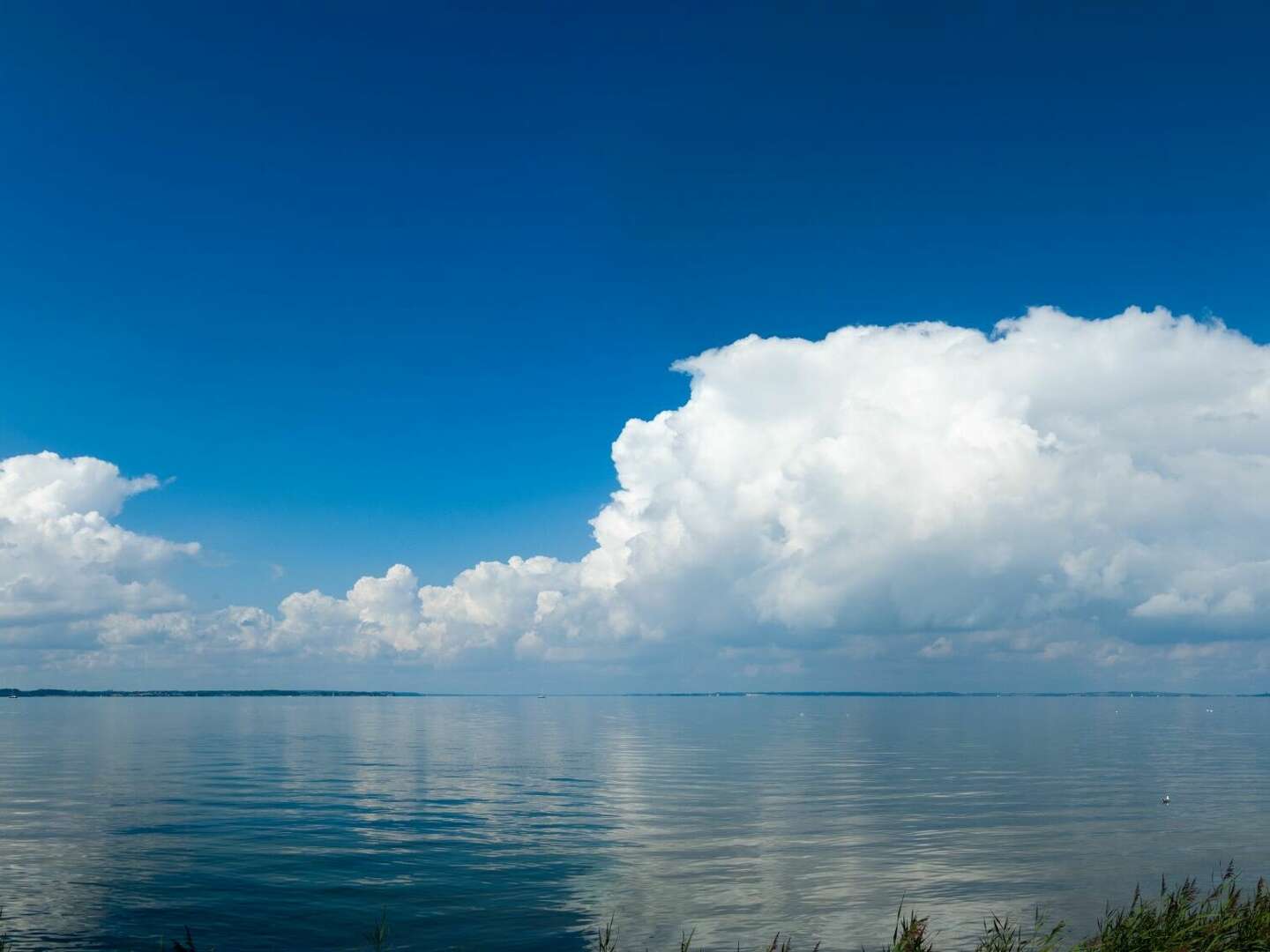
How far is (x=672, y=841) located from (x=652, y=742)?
110997mm

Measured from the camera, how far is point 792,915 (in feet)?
141

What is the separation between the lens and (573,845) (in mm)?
59938

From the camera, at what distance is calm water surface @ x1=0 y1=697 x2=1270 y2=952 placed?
4222 centimetres

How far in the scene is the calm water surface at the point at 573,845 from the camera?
1662 inches

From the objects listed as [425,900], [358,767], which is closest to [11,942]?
[425,900]

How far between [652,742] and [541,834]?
360ft

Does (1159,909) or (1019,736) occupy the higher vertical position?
(1159,909)

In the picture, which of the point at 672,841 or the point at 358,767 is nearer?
the point at 672,841

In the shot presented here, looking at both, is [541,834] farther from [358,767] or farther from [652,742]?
[652,742]

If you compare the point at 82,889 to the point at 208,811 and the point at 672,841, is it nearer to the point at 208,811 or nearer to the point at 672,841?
the point at 208,811

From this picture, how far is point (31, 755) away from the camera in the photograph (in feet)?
418

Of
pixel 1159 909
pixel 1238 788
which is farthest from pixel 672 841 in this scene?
pixel 1238 788

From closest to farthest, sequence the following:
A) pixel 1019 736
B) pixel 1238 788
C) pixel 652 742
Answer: pixel 1238 788 < pixel 652 742 < pixel 1019 736

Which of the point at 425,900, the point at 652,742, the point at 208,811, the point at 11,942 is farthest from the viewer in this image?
the point at 652,742
